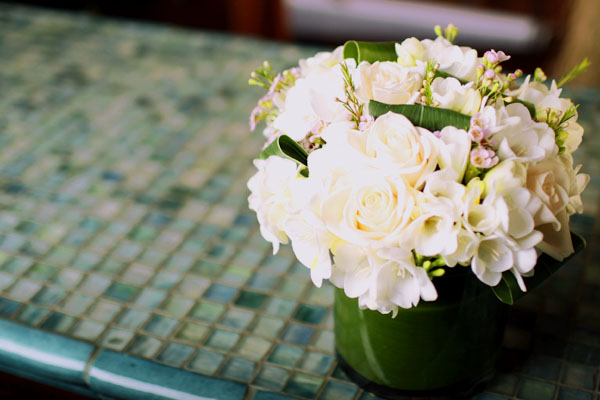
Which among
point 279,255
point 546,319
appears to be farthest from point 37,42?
point 546,319

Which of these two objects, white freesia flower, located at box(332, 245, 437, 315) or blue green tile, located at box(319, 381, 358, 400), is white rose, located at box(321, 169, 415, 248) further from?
blue green tile, located at box(319, 381, 358, 400)

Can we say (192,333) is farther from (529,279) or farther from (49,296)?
(529,279)

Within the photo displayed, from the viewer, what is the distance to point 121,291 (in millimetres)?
872

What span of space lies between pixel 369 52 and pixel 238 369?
0.42 metres

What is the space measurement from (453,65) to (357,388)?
39cm

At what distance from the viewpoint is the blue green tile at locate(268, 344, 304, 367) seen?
76 centimetres

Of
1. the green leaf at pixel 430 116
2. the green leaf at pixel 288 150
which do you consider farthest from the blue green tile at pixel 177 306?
the green leaf at pixel 430 116

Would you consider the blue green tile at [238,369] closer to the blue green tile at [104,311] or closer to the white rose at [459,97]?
the blue green tile at [104,311]

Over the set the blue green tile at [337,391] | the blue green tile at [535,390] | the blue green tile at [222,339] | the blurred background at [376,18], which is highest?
the blue green tile at [535,390]

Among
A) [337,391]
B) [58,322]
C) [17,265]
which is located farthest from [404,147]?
[17,265]

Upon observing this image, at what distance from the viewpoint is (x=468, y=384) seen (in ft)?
2.27

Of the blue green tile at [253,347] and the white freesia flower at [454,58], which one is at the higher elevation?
the white freesia flower at [454,58]

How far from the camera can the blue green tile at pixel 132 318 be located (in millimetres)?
813

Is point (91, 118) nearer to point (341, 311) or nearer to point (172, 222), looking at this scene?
point (172, 222)
